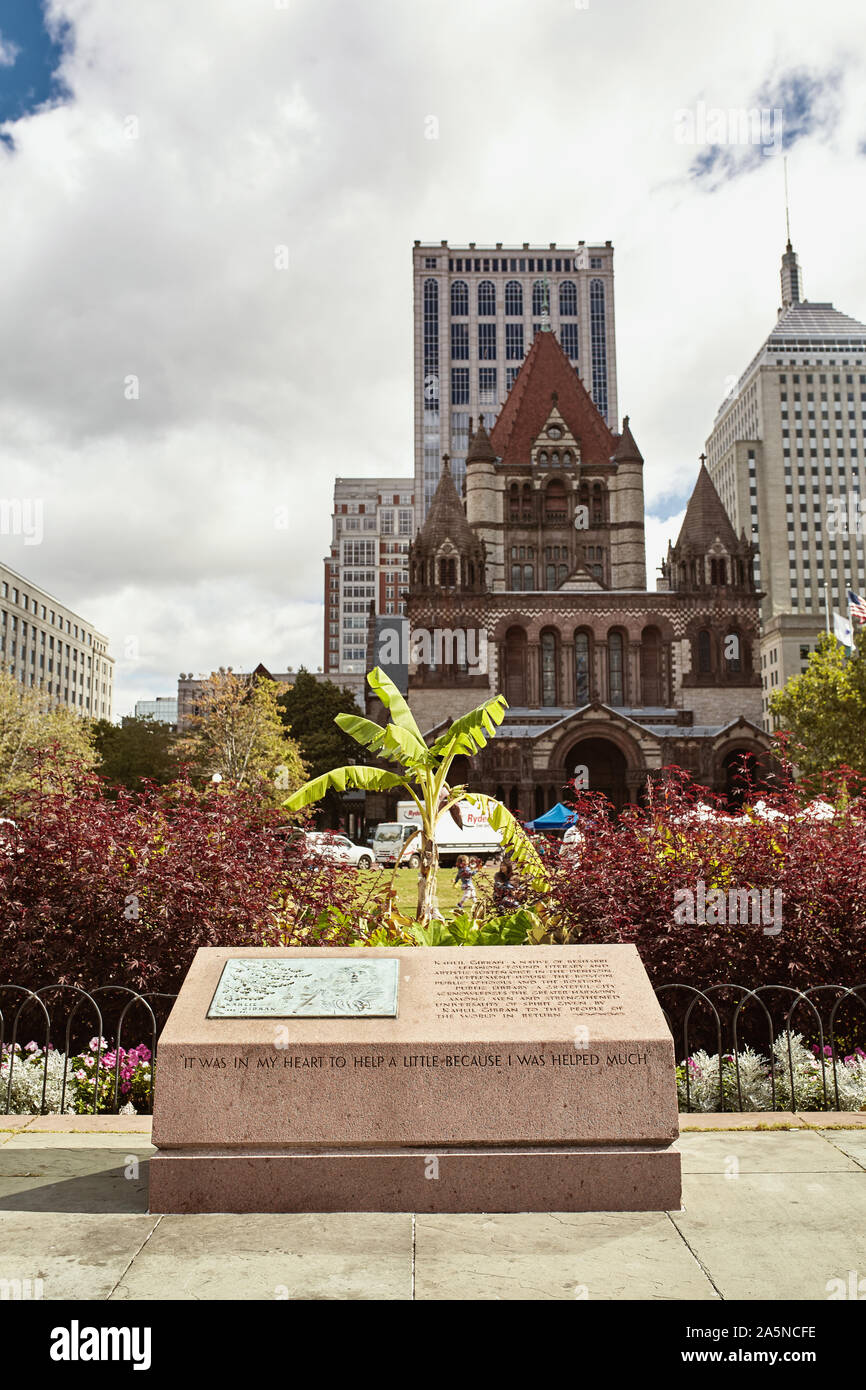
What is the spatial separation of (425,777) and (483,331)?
123 m

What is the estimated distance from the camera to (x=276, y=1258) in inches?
208

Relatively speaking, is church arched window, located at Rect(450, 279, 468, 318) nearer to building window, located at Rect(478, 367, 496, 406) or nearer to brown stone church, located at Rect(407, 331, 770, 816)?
building window, located at Rect(478, 367, 496, 406)

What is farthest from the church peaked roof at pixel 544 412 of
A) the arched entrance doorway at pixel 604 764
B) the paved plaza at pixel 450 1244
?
the paved plaza at pixel 450 1244

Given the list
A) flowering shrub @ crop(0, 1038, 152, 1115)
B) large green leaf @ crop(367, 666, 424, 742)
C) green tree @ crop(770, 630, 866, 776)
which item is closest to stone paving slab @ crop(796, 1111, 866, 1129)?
flowering shrub @ crop(0, 1038, 152, 1115)

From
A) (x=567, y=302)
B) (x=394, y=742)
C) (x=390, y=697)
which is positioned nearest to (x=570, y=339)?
(x=567, y=302)

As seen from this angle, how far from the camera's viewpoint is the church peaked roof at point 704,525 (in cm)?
6438

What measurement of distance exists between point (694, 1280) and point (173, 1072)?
312 centimetres

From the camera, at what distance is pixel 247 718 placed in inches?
2036

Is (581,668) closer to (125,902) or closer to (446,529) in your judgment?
(446,529)

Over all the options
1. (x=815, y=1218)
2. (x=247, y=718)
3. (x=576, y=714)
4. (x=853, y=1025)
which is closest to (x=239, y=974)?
(x=815, y=1218)

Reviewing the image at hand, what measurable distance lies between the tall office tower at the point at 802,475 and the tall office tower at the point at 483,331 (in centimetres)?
3982

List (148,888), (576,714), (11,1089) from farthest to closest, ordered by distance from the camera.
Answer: (576,714)
(148,888)
(11,1089)
